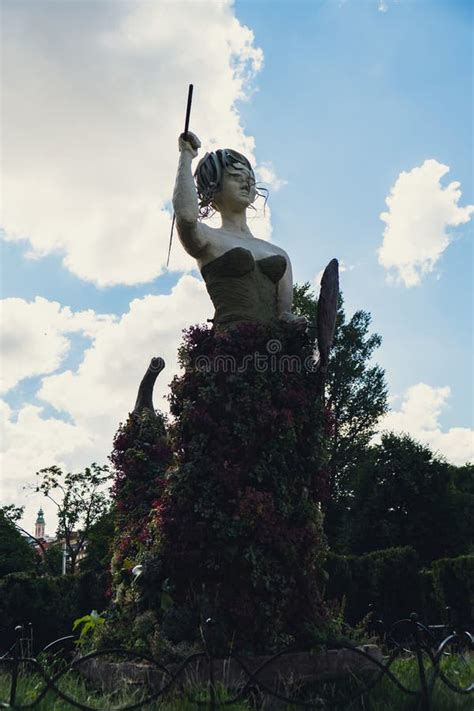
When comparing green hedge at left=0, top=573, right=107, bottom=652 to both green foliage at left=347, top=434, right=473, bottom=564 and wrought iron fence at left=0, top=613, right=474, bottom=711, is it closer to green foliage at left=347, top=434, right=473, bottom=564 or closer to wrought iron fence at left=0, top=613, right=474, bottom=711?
wrought iron fence at left=0, top=613, right=474, bottom=711

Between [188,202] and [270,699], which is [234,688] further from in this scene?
[188,202]

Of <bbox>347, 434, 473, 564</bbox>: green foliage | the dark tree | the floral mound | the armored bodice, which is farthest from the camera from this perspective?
the dark tree

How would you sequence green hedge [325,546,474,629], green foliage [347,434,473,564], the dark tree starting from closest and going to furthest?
green hedge [325,546,474,629], green foliage [347,434,473,564], the dark tree

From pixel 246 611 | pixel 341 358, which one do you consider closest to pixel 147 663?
pixel 246 611

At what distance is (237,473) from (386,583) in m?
10.0

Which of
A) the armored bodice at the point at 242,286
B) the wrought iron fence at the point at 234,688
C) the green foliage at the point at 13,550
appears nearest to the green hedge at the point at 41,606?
the armored bodice at the point at 242,286

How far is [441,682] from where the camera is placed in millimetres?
4344

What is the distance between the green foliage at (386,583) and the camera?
13.7 m

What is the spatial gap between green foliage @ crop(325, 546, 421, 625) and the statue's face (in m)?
9.17

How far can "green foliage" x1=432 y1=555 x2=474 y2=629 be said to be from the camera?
40.6 ft

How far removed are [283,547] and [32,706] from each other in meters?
2.02

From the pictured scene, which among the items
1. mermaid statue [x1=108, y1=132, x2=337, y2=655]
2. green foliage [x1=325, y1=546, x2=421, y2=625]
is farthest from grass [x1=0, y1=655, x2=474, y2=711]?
green foliage [x1=325, y1=546, x2=421, y2=625]

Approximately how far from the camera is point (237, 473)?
5.07 metres

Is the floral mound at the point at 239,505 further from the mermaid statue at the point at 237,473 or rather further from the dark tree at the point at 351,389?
the dark tree at the point at 351,389
